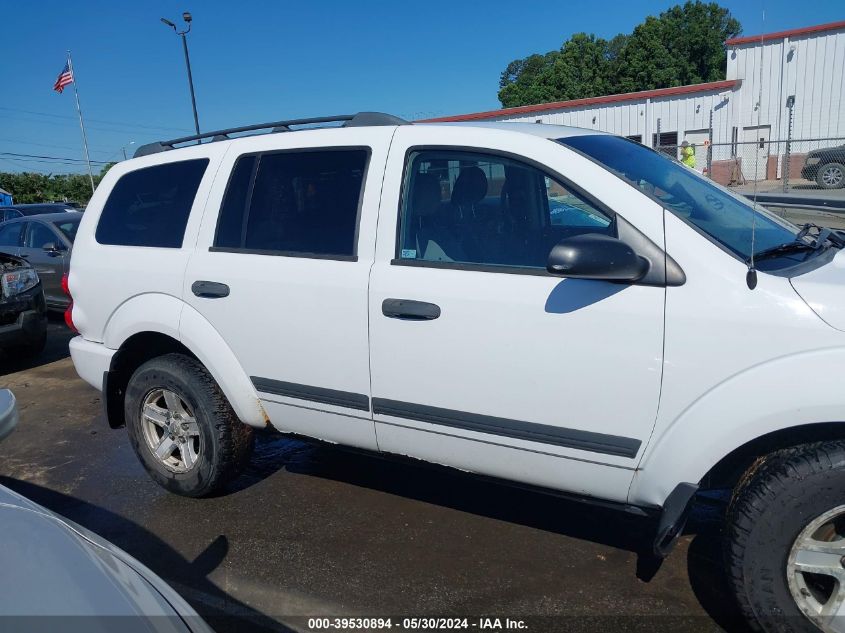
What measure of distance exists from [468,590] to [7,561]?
1.85m

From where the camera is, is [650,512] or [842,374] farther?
[650,512]

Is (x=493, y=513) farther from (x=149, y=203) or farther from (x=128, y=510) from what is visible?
(x=149, y=203)

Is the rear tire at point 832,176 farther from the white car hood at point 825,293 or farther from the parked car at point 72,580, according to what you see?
the parked car at point 72,580

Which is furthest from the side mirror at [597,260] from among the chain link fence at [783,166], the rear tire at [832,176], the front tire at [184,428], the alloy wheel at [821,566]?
the rear tire at [832,176]

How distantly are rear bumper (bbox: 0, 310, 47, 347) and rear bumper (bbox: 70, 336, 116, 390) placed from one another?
3215mm

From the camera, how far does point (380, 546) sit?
3.21 m

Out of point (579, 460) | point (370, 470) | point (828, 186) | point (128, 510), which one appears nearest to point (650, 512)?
point (579, 460)

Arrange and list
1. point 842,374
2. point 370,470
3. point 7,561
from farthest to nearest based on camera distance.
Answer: point 370,470 < point 842,374 < point 7,561

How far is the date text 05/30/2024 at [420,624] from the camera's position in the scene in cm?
Result: 262

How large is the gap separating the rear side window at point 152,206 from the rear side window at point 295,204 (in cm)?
31

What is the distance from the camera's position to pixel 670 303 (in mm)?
2295

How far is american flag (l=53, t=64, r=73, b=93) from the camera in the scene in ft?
93.8

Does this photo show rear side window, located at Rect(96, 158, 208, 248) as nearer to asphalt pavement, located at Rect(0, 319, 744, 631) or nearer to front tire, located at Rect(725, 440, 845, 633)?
asphalt pavement, located at Rect(0, 319, 744, 631)

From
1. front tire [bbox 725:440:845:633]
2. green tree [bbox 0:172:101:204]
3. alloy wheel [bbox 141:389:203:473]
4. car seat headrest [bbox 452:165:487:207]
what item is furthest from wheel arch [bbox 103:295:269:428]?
green tree [bbox 0:172:101:204]
